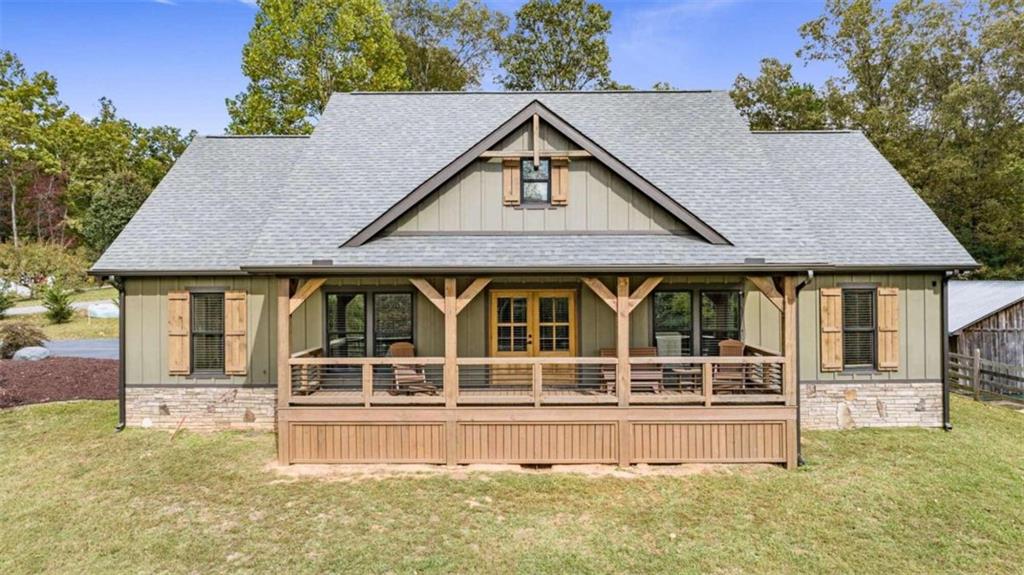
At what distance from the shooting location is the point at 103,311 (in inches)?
855

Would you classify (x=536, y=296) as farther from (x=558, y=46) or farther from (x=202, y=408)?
(x=558, y=46)

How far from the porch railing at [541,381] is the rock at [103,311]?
60.9 feet

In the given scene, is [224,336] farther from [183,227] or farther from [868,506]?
[868,506]

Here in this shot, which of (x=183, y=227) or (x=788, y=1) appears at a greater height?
(x=788, y=1)

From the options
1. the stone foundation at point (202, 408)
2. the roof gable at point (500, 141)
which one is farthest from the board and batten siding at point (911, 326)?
the stone foundation at point (202, 408)

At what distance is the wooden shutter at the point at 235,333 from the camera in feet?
30.0

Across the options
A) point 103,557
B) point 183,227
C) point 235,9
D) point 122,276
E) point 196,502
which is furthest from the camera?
point 235,9

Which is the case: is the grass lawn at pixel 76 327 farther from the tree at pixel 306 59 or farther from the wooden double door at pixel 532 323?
the wooden double door at pixel 532 323

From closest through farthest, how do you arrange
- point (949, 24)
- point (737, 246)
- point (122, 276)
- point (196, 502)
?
1. point (196, 502)
2. point (737, 246)
3. point (122, 276)
4. point (949, 24)

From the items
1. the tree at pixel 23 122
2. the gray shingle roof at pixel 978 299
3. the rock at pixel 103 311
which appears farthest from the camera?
the tree at pixel 23 122

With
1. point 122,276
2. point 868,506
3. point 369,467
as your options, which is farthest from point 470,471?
point 122,276

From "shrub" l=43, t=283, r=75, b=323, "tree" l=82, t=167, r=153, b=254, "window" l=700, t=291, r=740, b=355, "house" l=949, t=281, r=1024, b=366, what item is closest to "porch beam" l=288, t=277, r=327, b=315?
"window" l=700, t=291, r=740, b=355

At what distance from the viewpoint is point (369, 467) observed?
758 centimetres

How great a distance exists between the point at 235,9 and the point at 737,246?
22308 millimetres
